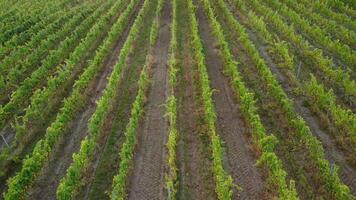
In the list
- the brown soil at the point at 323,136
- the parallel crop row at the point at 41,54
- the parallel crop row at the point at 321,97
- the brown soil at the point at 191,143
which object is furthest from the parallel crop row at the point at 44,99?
the parallel crop row at the point at 321,97

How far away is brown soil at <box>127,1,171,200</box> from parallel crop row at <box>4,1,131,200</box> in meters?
3.53

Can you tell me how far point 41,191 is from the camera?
17984 mm

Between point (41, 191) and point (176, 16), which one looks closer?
point (41, 191)

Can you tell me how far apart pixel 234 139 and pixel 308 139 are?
3.27m

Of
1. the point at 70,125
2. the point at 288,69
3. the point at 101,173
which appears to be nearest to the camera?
the point at 101,173

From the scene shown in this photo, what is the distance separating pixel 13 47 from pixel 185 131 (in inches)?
662

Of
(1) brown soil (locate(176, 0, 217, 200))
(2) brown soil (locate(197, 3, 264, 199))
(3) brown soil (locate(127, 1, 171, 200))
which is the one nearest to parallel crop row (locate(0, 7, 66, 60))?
(3) brown soil (locate(127, 1, 171, 200))

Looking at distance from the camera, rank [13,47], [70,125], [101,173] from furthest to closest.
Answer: [13,47]
[70,125]
[101,173]

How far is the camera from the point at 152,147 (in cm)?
1988

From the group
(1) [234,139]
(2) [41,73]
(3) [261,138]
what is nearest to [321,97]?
(3) [261,138]

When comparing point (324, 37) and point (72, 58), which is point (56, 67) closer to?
point (72, 58)

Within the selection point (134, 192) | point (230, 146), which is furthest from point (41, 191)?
point (230, 146)

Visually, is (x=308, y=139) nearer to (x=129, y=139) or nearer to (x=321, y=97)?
(x=321, y=97)

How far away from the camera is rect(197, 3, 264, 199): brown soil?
57.7ft
